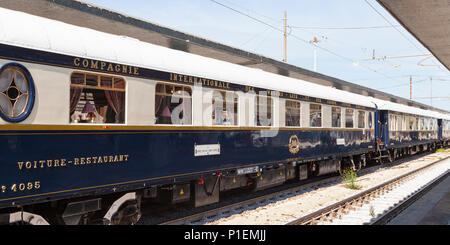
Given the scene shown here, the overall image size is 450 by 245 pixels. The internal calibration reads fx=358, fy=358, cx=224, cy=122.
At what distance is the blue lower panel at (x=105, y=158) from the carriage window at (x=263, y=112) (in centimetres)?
43

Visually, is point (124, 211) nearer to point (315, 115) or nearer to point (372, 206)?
point (372, 206)

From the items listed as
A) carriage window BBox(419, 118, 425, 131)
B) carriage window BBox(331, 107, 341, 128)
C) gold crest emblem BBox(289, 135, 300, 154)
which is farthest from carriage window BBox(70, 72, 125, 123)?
carriage window BBox(419, 118, 425, 131)

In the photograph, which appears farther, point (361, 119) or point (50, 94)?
point (361, 119)

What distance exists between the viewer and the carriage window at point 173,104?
6945mm

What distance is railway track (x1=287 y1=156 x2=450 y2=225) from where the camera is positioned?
8.21 metres

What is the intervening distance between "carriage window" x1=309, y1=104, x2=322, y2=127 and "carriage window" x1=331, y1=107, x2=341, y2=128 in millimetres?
1065

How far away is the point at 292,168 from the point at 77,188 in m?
7.82

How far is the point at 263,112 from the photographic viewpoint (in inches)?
383

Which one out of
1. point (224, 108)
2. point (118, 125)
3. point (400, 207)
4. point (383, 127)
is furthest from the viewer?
point (383, 127)

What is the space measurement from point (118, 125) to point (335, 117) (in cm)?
965

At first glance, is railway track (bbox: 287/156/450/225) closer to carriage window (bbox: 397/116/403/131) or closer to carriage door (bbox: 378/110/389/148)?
carriage door (bbox: 378/110/389/148)

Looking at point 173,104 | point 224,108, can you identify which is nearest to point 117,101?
point 173,104

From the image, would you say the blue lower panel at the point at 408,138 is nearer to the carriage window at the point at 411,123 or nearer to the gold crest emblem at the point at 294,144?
the carriage window at the point at 411,123
